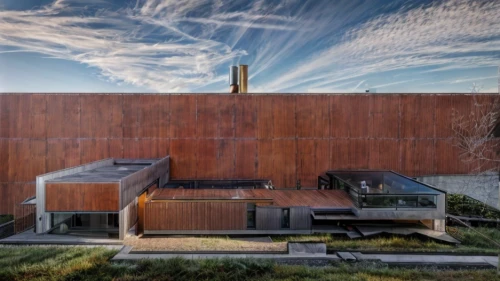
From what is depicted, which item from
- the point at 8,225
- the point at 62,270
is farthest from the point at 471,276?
the point at 8,225

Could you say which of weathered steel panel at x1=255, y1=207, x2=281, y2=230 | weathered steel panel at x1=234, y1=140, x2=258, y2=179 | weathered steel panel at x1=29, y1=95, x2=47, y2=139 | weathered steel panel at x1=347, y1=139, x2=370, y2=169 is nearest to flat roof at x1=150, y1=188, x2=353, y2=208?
weathered steel panel at x1=255, y1=207, x2=281, y2=230

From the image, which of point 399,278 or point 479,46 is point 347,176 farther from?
point 479,46

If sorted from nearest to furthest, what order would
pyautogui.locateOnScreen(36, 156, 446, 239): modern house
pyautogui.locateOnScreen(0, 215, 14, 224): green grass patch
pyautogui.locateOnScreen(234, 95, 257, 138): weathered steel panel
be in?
pyautogui.locateOnScreen(36, 156, 446, 239): modern house → pyautogui.locateOnScreen(0, 215, 14, 224): green grass patch → pyautogui.locateOnScreen(234, 95, 257, 138): weathered steel panel

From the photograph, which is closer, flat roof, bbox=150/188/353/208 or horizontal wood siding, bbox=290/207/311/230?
horizontal wood siding, bbox=290/207/311/230

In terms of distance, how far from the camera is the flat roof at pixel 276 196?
12820 mm

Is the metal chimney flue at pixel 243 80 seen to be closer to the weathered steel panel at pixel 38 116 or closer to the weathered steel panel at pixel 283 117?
the weathered steel panel at pixel 283 117

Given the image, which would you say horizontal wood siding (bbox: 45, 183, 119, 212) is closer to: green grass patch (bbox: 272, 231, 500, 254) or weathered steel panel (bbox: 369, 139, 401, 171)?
green grass patch (bbox: 272, 231, 500, 254)

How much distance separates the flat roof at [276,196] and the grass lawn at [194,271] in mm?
4417

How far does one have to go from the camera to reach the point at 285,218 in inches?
A: 498

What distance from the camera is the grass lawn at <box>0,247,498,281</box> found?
287 inches

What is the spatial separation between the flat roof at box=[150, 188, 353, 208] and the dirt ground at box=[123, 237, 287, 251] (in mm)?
1859

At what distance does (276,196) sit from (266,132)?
238 inches

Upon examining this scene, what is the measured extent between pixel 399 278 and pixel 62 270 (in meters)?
9.75

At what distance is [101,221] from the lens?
12.8 metres
